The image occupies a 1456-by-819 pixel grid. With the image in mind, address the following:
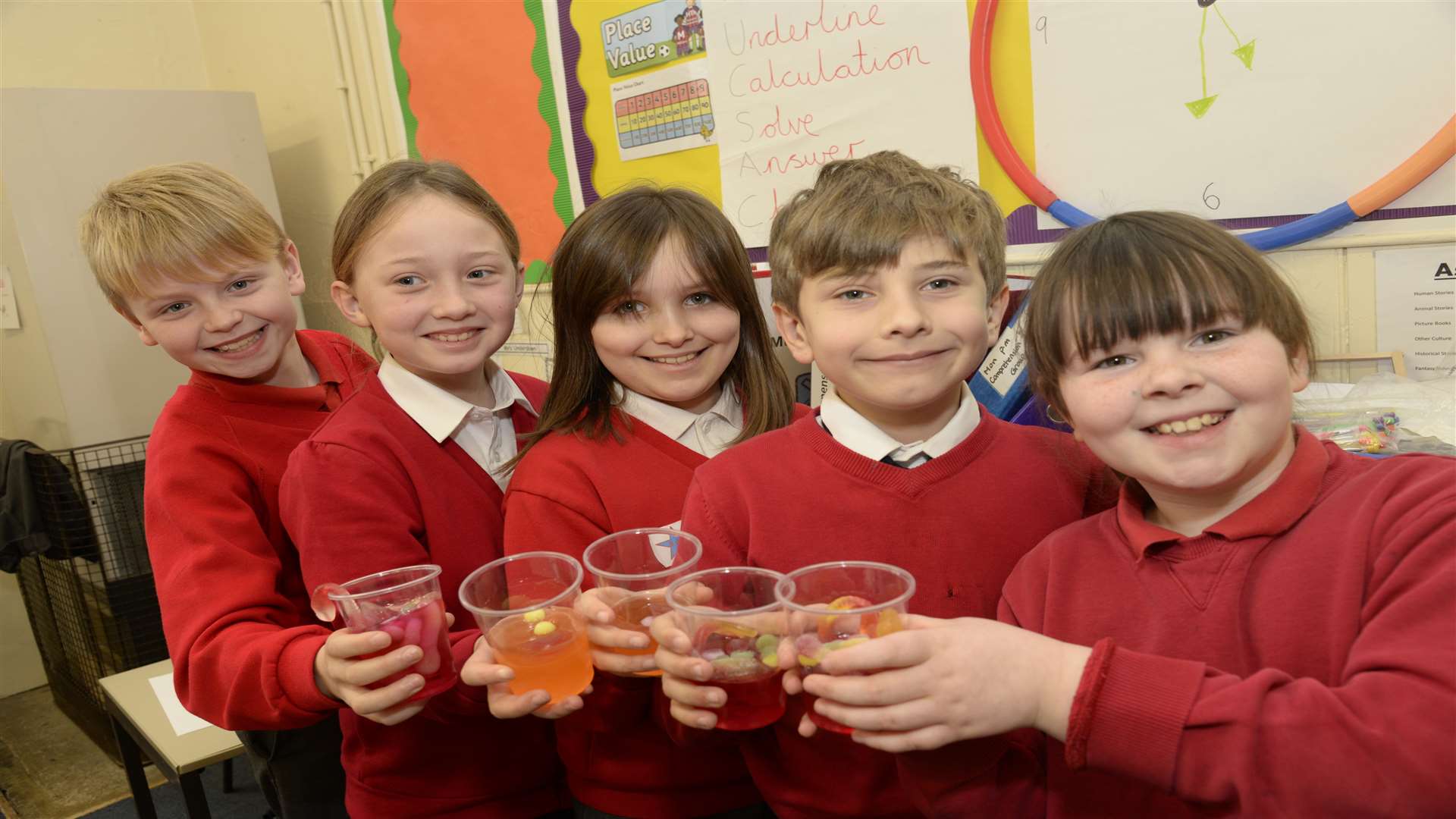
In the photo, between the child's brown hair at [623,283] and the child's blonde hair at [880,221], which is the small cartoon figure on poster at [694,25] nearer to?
the child's brown hair at [623,283]

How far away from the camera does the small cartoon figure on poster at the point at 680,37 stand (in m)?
2.73

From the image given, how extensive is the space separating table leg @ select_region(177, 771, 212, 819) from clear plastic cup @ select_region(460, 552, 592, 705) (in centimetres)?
140

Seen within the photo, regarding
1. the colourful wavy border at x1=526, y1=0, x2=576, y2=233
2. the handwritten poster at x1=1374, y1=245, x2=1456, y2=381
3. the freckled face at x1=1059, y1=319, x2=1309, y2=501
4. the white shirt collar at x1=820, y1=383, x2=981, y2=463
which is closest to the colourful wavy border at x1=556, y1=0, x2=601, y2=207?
the colourful wavy border at x1=526, y1=0, x2=576, y2=233

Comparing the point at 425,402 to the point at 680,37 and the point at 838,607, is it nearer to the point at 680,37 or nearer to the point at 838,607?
the point at 838,607

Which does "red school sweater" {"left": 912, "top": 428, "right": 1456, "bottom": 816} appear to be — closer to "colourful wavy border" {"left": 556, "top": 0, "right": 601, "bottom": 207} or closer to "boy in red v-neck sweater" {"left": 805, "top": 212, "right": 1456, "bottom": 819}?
"boy in red v-neck sweater" {"left": 805, "top": 212, "right": 1456, "bottom": 819}

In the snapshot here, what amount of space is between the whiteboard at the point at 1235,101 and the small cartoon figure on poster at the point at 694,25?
1.03 metres

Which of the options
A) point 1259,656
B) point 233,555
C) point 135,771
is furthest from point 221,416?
point 1259,656

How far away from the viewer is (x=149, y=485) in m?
1.66

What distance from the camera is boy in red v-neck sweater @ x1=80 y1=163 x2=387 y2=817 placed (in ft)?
5.03

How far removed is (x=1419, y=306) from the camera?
166cm

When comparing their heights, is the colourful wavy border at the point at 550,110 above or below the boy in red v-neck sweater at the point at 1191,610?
above

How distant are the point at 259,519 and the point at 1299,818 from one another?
1635 mm

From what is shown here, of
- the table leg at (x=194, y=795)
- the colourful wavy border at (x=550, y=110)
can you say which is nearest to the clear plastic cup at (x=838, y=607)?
the table leg at (x=194, y=795)

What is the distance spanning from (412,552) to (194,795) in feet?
4.10
